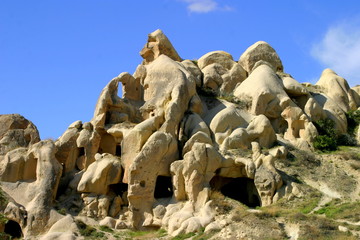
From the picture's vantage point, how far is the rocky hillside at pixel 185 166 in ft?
116

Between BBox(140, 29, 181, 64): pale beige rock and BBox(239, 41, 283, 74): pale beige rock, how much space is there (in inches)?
202

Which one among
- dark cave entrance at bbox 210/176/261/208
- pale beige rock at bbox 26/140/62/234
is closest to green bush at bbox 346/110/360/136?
dark cave entrance at bbox 210/176/261/208

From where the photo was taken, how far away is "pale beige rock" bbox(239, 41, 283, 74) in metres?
51.1

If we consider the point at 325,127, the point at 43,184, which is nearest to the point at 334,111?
Answer: the point at 325,127

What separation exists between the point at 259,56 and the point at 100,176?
17.8 m

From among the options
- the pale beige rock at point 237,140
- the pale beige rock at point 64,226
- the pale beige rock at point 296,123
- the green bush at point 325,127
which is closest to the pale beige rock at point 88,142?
the pale beige rock at point 64,226

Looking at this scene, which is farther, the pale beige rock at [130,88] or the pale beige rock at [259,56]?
the pale beige rock at [259,56]

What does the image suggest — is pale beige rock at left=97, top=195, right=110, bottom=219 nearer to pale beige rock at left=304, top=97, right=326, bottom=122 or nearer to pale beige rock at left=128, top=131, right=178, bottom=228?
pale beige rock at left=128, top=131, right=178, bottom=228

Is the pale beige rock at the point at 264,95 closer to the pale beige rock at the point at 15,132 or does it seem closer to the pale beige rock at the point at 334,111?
the pale beige rock at the point at 334,111

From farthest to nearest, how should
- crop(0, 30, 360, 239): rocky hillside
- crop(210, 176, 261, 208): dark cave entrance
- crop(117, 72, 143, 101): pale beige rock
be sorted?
crop(117, 72, 143, 101): pale beige rock, crop(210, 176, 261, 208): dark cave entrance, crop(0, 30, 360, 239): rocky hillside

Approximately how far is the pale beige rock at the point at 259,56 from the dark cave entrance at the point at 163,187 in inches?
524

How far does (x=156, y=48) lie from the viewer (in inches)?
1935

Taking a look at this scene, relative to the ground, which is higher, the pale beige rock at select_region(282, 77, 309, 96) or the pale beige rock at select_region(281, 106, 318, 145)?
the pale beige rock at select_region(282, 77, 309, 96)

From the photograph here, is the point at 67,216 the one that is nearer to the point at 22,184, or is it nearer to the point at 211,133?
the point at 22,184
